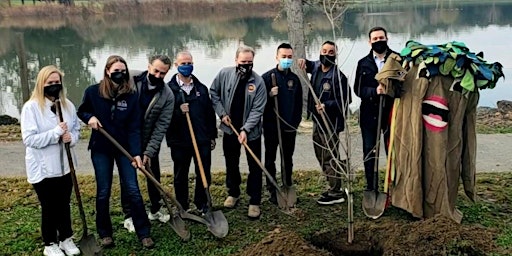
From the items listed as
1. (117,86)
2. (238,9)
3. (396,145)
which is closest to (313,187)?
(396,145)

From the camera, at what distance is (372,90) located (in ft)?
17.9

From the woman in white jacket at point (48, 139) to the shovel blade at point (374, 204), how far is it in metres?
2.72

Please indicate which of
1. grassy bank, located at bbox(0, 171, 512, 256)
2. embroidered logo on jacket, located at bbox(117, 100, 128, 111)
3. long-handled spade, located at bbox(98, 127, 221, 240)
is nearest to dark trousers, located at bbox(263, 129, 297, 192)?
grassy bank, located at bbox(0, 171, 512, 256)

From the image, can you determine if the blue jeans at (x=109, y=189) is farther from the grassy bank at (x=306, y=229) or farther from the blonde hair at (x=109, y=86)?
the blonde hair at (x=109, y=86)

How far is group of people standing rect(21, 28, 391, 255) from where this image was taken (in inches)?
182

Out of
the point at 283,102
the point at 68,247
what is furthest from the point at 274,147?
the point at 68,247

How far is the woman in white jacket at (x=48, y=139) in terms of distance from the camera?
4.51m

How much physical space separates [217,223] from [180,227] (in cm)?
33

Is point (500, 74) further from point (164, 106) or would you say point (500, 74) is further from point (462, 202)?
point (164, 106)

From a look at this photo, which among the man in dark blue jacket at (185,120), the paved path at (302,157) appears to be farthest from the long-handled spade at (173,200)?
the paved path at (302,157)

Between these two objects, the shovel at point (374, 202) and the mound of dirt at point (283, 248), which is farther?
the shovel at point (374, 202)

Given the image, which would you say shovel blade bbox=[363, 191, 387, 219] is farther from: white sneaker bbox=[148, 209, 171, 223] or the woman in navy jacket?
the woman in navy jacket

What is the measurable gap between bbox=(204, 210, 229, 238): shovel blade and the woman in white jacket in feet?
4.11

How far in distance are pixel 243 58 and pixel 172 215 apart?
59.9 inches
